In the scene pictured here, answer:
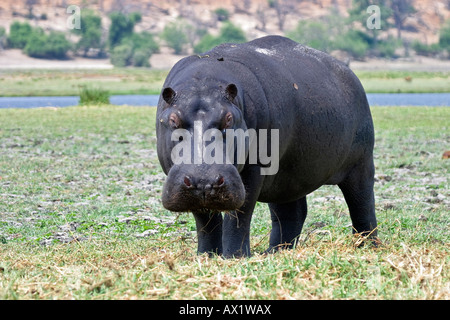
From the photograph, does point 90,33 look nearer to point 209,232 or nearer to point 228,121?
point 209,232

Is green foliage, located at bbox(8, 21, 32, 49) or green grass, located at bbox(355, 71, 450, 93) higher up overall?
green foliage, located at bbox(8, 21, 32, 49)

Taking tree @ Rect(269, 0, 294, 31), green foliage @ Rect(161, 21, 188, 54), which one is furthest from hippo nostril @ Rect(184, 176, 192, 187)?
tree @ Rect(269, 0, 294, 31)

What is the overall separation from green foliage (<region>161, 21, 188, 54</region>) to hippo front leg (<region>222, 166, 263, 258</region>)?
85482 millimetres

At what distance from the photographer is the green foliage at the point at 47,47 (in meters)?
82.2

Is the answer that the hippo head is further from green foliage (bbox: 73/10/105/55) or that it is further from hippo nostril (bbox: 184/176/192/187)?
green foliage (bbox: 73/10/105/55)

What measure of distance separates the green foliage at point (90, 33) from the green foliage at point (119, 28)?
1499 mm

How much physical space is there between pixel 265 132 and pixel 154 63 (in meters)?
79.7

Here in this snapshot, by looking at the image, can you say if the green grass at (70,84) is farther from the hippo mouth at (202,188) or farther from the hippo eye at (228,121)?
the hippo mouth at (202,188)

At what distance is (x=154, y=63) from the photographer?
83438 millimetres

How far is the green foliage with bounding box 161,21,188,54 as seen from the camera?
89375 mm

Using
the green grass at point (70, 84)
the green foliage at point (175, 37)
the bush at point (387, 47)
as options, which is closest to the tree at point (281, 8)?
the green foliage at point (175, 37)

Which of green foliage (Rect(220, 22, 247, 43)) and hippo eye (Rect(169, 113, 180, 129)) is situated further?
green foliage (Rect(220, 22, 247, 43))

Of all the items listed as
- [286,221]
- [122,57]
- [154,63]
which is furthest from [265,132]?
[154,63]
